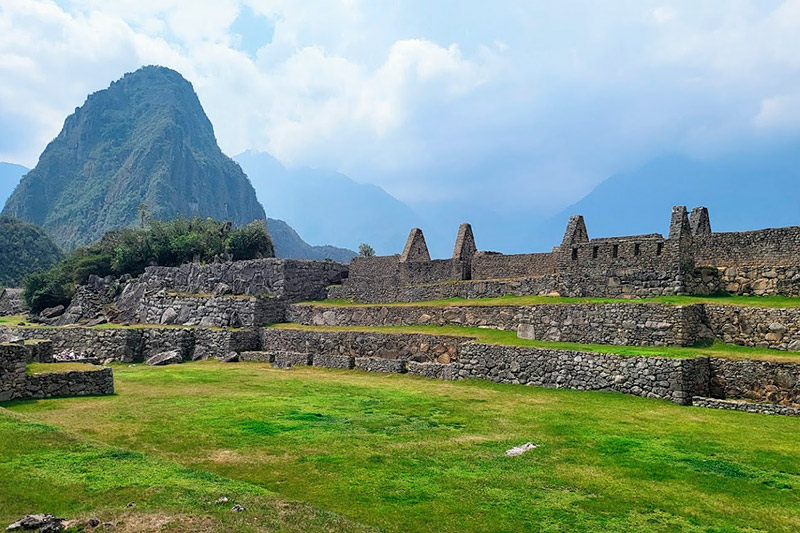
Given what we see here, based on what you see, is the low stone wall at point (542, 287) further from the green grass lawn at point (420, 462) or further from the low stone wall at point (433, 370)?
the green grass lawn at point (420, 462)

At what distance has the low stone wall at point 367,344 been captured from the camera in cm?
2247

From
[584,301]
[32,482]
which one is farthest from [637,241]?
[32,482]

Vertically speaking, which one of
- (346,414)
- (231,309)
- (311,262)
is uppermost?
(311,262)

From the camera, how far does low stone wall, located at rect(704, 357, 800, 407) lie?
46.4 feet

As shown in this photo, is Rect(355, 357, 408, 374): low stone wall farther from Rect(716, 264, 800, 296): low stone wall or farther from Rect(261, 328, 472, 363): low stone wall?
Rect(716, 264, 800, 296): low stone wall

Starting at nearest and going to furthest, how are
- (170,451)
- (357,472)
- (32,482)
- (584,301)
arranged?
(32,482) → (357,472) → (170,451) → (584,301)

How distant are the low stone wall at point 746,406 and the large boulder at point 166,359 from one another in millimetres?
23264

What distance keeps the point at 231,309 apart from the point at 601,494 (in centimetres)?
2701

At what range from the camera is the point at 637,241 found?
2145 cm

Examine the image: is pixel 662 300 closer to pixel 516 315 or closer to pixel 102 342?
pixel 516 315

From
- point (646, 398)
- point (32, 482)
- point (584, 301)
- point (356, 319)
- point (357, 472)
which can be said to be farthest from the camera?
point (356, 319)

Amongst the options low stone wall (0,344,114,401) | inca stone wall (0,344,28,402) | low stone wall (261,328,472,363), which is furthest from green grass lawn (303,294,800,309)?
inca stone wall (0,344,28,402)

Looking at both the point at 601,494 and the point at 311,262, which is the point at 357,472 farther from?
the point at 311,262

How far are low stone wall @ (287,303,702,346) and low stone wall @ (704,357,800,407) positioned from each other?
2.04 metres
